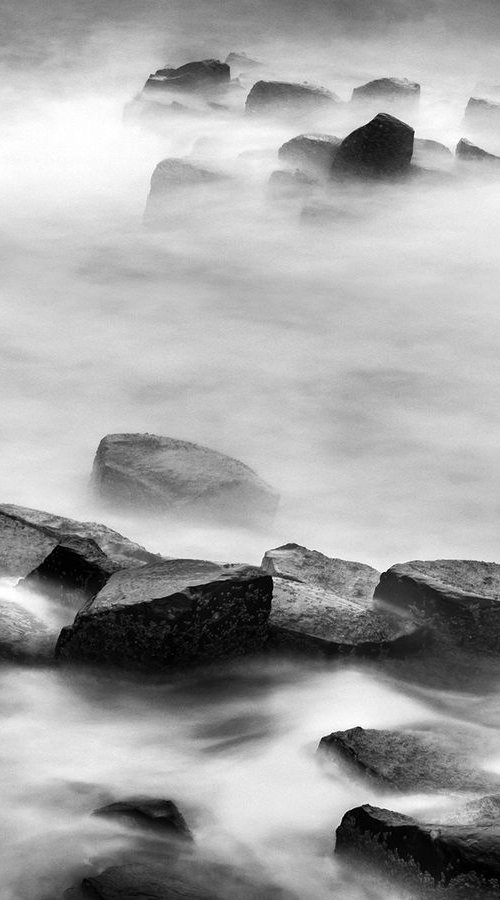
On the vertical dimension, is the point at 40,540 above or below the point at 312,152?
below

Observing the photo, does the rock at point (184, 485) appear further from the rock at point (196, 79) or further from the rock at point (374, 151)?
the rock at point (196, 79)

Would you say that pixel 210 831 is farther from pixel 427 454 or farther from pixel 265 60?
pixel 265 60

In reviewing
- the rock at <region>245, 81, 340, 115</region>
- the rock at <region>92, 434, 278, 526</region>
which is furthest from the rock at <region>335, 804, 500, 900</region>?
the rock at <region>245, 81, 340, 115</region>

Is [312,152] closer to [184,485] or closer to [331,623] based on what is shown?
[184,485]

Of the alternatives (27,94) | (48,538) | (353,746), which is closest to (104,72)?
(27,94)

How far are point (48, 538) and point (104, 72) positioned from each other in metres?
15.2

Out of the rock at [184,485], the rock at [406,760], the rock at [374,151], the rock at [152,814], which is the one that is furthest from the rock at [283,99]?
the rock at [152,814]

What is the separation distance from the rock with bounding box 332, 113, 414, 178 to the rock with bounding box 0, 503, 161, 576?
283 inches

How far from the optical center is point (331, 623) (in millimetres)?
4051

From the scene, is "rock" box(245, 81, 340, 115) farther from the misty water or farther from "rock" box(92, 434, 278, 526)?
"rock" box(92, 434, 278, 526)

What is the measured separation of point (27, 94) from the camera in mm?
16844

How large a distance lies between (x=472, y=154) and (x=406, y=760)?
32.0ft

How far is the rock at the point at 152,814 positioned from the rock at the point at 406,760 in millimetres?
493

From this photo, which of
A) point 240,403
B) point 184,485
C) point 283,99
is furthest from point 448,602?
point 283,99
